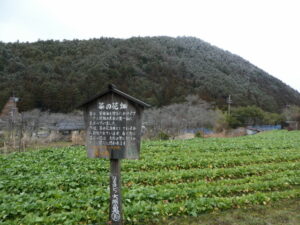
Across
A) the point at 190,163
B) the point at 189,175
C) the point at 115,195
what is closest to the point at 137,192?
the point at 115,195

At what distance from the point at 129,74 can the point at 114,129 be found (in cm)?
6600

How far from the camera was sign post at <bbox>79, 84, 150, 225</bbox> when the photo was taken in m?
4.77

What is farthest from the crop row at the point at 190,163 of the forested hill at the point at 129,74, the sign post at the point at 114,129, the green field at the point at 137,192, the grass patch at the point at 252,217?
the forested hill at the point at 129,74

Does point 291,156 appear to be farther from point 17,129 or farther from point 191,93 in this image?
point 191,93

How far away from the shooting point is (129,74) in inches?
2741

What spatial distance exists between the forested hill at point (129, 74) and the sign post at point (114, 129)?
48.5 meters

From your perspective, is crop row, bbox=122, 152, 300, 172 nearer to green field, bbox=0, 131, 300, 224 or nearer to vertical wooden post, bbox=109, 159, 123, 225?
green field, bbox=0, 131, 300, 224

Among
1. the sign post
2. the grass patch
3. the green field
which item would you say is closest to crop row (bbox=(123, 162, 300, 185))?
the green field

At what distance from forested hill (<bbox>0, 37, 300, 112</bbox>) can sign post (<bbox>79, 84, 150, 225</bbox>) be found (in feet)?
A: 159

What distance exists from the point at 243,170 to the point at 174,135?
27221 millimetres

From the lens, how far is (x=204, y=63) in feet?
306

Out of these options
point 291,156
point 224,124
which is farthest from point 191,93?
point 291,156

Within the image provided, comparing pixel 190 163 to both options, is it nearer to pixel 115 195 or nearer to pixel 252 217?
pixel 252 217

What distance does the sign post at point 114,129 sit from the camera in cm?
477
